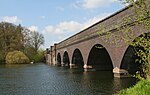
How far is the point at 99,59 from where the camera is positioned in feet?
122

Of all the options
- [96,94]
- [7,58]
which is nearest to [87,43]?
[96,94]

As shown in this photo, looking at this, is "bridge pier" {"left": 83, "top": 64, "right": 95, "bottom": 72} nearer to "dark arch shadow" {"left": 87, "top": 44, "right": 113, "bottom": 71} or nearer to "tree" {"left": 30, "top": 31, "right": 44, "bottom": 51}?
"dark arch shadow" {"left": 87, "top": 44, "right": 113, "bottom": 71}

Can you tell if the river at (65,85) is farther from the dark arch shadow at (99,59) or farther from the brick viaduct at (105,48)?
the dark arch shadow at (99,59)

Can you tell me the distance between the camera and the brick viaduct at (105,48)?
62.2ft

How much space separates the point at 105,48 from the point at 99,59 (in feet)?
32.6

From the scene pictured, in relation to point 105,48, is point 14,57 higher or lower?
higher

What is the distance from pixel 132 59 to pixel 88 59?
1284 cm

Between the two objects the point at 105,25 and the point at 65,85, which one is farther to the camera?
the point at 105,25

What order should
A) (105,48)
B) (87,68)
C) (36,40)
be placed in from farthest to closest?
(36,40)
(87,68)
(105,48)

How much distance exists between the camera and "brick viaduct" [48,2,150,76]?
19.0 meters

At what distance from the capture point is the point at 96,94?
52.0 ft

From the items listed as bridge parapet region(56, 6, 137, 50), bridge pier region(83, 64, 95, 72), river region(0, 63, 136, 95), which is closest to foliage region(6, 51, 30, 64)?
bridge parapet region(56, 6, 137, 50)

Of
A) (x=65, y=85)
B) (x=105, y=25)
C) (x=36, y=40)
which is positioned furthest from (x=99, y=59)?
(x=36, y=40)

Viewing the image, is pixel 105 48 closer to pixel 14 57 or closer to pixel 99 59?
pixel 99 59
